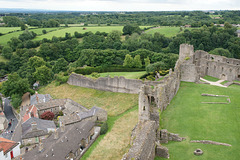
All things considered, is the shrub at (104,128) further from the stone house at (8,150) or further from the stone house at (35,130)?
the stone house at (8,150)

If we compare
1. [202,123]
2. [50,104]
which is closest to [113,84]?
[50,104]

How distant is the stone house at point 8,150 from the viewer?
23953mm

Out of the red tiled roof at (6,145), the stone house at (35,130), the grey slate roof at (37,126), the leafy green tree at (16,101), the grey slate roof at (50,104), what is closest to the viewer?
the red tiled roof at (6,145)

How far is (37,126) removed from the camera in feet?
94.6

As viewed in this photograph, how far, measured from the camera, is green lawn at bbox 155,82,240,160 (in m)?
15.8

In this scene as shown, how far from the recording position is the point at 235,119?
20.4 meters

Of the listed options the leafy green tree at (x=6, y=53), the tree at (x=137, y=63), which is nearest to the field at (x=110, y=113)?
the tree at (x=137, y=63)

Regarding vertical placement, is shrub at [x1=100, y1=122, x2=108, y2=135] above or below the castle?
below

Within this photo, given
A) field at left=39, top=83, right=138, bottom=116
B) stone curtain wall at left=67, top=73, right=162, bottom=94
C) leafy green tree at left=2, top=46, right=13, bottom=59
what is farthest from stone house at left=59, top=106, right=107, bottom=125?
leafy green tree at left=2, top=46, right=13, bottom=59

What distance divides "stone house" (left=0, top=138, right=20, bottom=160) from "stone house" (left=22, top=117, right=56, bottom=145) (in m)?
2.28

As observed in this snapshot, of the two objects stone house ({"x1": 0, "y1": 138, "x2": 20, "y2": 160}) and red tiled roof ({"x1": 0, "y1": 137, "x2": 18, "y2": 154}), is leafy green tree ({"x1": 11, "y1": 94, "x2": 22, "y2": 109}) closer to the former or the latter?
stone house ({"x1": 0, "y1": 138, "x2": 20, "y2": 160})

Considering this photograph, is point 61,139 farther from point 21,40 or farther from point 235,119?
point 21,40

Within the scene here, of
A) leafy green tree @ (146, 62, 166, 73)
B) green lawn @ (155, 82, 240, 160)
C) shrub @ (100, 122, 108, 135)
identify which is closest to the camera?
green lawn @ (155, 82, 240, 160)

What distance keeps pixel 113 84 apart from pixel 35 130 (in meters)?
14.7
